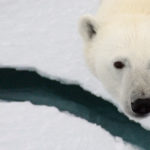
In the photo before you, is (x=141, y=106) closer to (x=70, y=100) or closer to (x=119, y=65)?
(x=119, y=65)

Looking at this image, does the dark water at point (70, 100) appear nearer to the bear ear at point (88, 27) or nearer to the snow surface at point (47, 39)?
the snow surface at point (47, 39)

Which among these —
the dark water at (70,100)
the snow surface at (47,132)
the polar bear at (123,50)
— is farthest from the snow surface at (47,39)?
the polar bear at (123,50)

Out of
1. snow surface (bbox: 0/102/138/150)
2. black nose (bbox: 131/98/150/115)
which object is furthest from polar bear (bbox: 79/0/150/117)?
snow surface (bbox: 0/102/138/150)

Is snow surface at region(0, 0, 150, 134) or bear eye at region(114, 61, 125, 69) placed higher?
bear eye at region(114, 61, 125, 69)

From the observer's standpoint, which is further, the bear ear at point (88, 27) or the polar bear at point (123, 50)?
the bear ear at point (88, 27)

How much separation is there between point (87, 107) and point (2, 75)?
503 millimetres

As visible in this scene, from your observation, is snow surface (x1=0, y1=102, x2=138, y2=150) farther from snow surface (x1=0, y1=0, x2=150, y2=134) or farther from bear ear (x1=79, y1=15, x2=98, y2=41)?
bear ear (x1=79, y1=15, x2=98, y2=41)

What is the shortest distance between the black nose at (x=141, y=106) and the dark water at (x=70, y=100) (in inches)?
20.6

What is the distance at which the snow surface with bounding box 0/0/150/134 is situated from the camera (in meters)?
2.50

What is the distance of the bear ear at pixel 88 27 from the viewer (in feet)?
6.18

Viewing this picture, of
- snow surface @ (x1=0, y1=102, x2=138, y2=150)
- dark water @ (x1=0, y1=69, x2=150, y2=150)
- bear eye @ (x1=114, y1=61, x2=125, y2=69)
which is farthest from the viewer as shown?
dark water @ (x1=0, y1=69, x2=150, y2=150)

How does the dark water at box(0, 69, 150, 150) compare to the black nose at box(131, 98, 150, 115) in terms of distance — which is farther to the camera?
the dark water at box(0, 69, 150, 150)

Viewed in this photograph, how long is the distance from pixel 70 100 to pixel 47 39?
0.50 metres

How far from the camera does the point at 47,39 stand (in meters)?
2.79
